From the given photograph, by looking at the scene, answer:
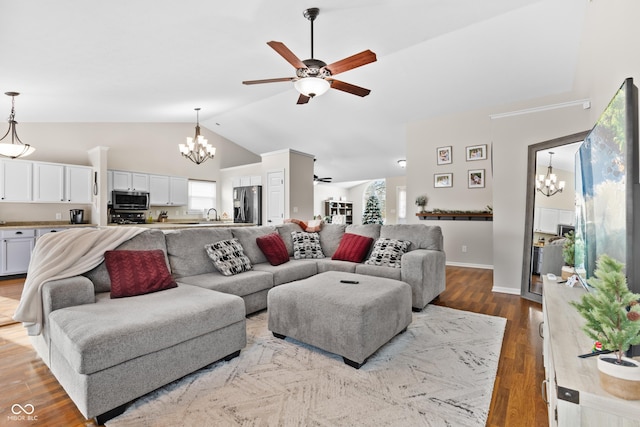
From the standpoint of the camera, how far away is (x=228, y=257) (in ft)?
10.9

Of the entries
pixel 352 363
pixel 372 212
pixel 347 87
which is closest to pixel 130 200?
pixel 347 87

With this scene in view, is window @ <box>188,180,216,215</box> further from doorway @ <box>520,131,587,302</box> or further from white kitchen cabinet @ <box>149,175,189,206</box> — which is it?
doorway @ <box>520,131,587,302</box>

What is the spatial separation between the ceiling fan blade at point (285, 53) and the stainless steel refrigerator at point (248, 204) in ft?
15.4

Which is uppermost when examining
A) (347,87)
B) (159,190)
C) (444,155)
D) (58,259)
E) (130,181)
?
(347,87)

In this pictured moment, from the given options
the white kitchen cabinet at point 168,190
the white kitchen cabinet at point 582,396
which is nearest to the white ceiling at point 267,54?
the white kitchen cabinet at point 168,190

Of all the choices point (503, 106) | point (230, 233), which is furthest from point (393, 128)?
point (230, 233)

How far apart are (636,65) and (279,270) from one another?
10.3ft

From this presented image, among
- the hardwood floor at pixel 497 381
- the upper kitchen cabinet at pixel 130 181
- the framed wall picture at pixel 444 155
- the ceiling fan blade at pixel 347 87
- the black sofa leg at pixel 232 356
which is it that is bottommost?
the hardwood floor at pixel 497 381

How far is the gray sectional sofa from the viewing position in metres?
1.63

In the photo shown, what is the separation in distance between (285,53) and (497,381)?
117 inches

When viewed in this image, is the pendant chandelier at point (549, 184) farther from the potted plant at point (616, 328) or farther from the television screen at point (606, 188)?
the potted plant at point (616, 328)

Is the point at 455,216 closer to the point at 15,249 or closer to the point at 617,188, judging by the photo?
the point at 617,188

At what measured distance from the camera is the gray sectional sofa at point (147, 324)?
64.2 inches

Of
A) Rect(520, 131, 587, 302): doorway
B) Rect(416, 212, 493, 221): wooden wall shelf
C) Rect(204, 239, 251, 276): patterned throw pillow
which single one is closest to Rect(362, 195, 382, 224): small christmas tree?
Rect(416, 212, 493, 221): wooden wall shelf
